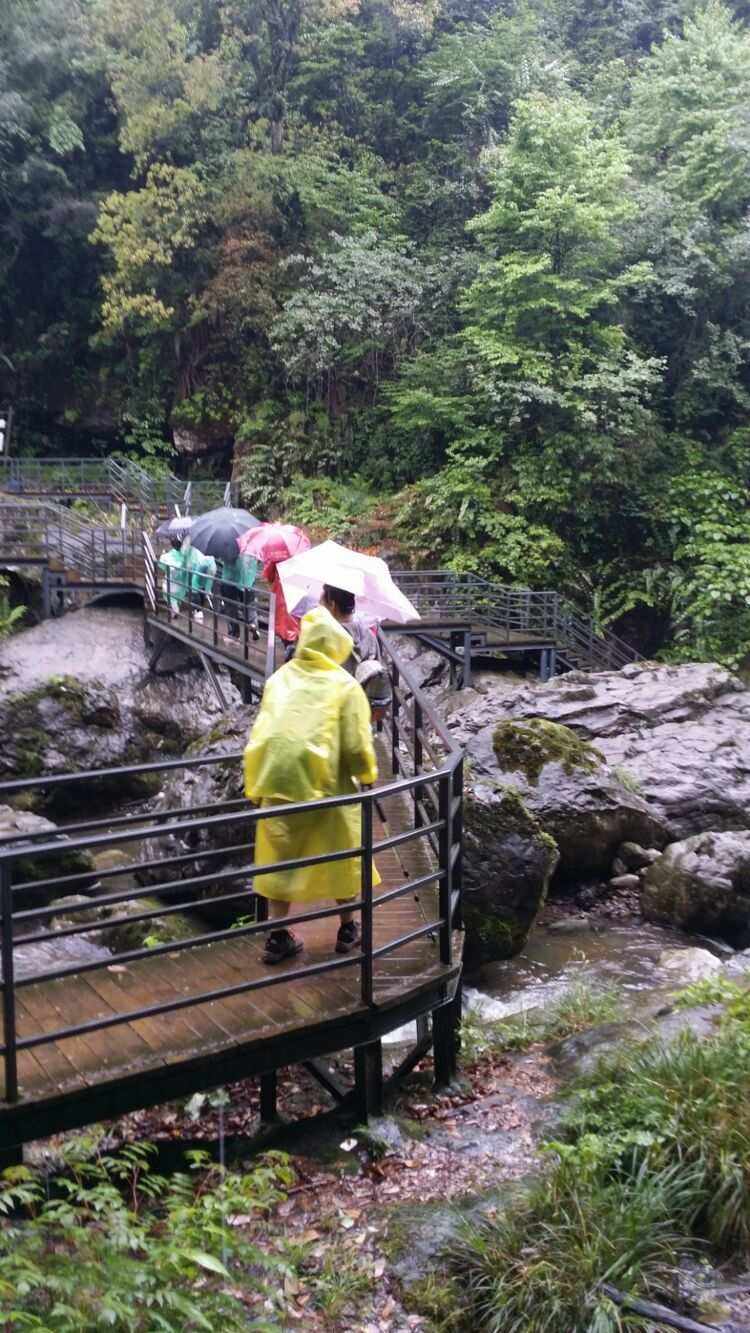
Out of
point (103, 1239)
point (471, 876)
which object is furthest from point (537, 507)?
point (103, 1239)

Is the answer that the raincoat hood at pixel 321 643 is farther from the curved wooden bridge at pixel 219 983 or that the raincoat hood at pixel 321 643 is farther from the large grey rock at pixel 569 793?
the large grey rock at pixel 569 793

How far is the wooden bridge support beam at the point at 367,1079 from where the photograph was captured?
465 cm

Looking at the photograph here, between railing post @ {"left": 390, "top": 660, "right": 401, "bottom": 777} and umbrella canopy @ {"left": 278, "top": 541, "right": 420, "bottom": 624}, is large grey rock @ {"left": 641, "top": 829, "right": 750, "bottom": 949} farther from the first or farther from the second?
umbrella canopy @ {"left": 278, "top": 541, "right": 420, "bottom": 624}

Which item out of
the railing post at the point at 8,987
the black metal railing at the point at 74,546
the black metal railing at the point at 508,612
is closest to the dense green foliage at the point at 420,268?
the black metal railing at the point at 508,612

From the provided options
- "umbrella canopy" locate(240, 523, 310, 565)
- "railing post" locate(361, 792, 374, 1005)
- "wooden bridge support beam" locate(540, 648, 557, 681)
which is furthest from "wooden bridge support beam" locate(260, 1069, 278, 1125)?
"wooden bridge support beam" locate(540, 648, 557, 681)

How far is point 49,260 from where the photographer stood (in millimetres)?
28516

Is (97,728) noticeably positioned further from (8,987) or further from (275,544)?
(8,987)

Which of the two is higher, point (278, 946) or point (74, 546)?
point (74, 546)

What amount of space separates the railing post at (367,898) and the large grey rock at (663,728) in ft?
18.7

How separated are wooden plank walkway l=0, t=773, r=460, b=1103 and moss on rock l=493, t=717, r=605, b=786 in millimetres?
4670

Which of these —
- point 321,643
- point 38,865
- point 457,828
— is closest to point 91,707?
point 38,865

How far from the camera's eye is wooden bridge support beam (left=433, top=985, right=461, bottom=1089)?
17.0 feet

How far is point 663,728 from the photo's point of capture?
1246 cm

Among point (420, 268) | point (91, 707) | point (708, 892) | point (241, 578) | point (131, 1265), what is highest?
point (420, 268)
